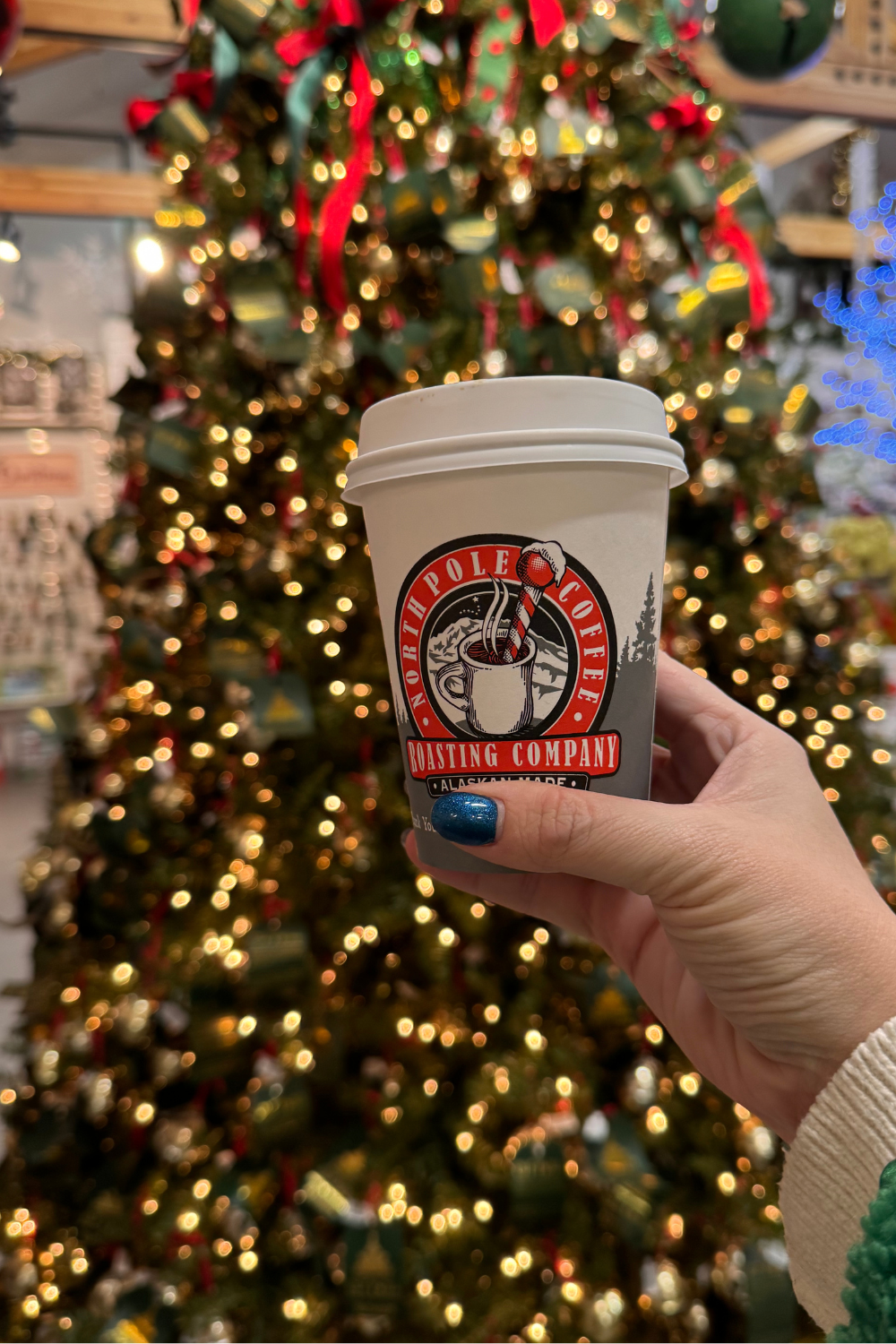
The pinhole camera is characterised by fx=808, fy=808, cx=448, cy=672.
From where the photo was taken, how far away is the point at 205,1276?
1.08 m

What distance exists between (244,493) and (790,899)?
935 millimetres

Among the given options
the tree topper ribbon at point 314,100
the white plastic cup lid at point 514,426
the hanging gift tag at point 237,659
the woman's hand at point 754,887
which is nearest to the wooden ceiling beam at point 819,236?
the tree topper ribbon at point 314,100

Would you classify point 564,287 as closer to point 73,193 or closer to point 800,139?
point 73,193

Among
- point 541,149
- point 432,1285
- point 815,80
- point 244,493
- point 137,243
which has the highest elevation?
point 815,80

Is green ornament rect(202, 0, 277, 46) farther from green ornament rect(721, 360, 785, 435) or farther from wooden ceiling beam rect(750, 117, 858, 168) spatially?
wooden ceiling beam rect(750, 117, 858, 168)

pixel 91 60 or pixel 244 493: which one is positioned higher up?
pixel 91 60

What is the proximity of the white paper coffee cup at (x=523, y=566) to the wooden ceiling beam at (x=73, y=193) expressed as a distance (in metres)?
2.49

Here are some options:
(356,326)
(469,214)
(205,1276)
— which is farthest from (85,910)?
(469,214)

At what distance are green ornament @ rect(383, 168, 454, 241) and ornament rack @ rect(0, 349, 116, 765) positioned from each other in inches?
80.2

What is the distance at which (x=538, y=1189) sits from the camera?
100 cm

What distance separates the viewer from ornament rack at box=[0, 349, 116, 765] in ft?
9.14

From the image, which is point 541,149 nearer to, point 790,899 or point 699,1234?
point 790,899

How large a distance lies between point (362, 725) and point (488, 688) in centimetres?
60

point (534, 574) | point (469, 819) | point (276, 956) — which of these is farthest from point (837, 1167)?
point (276, 956)
